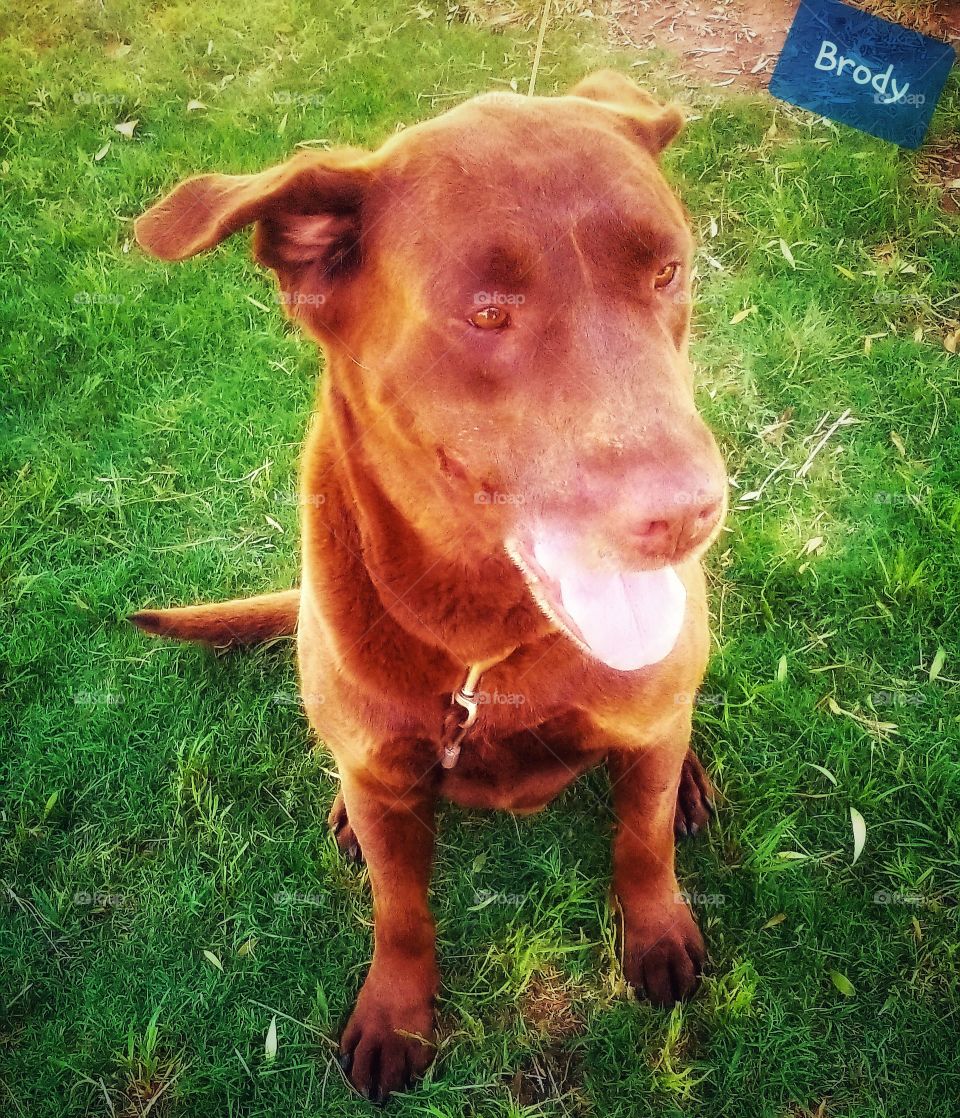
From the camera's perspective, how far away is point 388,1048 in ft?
7.64

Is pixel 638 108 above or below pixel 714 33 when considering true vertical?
above

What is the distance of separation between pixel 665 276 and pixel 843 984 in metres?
1.88

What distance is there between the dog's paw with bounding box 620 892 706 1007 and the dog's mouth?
923 mm

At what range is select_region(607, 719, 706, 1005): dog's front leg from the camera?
2270mm

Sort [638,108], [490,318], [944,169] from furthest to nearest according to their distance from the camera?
[944,169], [638,108], [490,318]

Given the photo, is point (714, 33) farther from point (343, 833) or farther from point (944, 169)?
point (343, 833)

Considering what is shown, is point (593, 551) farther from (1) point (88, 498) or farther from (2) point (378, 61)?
(2) point (378, 61)

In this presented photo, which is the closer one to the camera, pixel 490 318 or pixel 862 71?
pixel 490 318

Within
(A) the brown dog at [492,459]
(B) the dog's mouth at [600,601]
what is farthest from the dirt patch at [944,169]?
(B) the dog's mouth at [600,601]

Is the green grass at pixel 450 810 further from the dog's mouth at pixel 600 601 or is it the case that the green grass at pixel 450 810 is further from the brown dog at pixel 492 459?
the dog's mouth at pixel 600 601

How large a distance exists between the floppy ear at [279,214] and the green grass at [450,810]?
1604mm

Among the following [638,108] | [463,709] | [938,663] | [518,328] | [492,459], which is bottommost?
[938,663]

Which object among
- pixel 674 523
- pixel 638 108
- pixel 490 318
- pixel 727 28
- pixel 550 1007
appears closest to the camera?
pixel 674 523

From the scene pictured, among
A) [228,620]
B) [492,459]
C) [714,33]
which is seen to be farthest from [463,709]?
[714,33]
